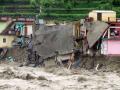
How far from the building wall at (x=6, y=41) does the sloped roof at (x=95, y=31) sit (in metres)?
8.35

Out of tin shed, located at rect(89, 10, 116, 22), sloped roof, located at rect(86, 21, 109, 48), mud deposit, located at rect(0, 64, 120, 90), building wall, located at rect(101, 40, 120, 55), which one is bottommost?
mud deposit, located at rect(0, 64, 120, 90)

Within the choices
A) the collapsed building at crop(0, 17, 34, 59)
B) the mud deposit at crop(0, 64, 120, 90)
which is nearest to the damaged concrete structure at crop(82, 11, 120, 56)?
the mud deposit at crop(0, 64, 120, 90)

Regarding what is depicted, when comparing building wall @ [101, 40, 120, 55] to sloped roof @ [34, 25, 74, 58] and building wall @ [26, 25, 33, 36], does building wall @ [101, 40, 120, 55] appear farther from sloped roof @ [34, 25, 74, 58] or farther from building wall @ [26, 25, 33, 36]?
building wall @ [26, 25, 33, 36]

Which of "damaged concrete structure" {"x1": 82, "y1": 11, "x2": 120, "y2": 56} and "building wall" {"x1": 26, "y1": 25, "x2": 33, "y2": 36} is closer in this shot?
"damaged concrete structure" {"x1": 82, "y1": 11, "x2": 120, "y2": 56}

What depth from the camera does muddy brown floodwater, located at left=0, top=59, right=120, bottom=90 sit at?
3125cm

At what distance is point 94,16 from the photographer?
1724 inches

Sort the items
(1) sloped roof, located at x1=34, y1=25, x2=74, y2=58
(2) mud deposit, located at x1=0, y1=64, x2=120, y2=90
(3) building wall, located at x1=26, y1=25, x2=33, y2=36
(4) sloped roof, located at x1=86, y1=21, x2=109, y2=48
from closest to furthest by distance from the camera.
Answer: (2) mud deposit, located at x1=0, y1=64, x2=120, y2=90
(4) sloped roof, located at x1=86, y1=21, x2=109, y2=48
(1) sloped roof, located at x1=34, y1=25, x2=74, y2=58
(3) building wall, located at x1=26, y1=25, x2=33, y2=36

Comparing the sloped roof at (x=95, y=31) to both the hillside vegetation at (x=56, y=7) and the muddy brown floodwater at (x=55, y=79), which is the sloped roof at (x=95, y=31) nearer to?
the muddy brown floodwater at (x=55, y=79)

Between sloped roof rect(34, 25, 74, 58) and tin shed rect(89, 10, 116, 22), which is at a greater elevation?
tin shed rect(89, 10, 116, 22)

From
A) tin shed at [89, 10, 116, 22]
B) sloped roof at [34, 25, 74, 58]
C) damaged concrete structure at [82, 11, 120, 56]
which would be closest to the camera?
damaged concrete structure at [82, 11, 120, 56]

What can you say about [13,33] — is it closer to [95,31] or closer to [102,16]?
[102,16]

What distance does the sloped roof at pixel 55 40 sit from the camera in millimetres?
40469

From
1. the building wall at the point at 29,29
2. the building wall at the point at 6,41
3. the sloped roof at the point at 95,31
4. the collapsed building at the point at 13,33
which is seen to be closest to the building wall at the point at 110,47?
the sloped roof at the point at 95,31

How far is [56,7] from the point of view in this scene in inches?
2402
